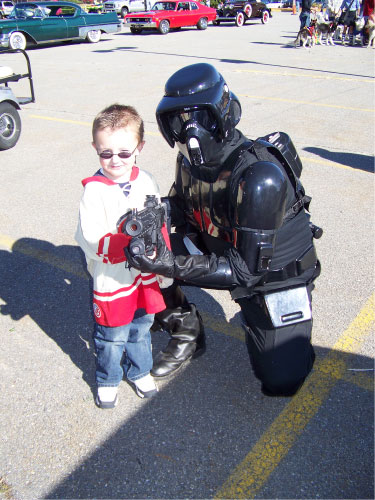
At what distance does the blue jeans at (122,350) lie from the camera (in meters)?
2.33

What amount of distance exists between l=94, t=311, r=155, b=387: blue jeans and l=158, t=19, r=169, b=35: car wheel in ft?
69.7

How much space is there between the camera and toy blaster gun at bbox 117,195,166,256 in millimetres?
1808

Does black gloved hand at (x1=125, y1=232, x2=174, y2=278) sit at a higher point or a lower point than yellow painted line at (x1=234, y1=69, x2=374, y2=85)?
higher

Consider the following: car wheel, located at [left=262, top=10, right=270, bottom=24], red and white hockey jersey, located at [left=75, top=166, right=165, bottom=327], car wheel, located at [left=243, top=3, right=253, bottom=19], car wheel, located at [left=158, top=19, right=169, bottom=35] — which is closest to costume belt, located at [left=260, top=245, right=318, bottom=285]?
red and white hockey jersey, located at [left=75, top=166, right=165, bottom=327]

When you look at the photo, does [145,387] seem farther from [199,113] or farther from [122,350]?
[199,113]

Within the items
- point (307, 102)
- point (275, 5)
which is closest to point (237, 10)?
point (307, 102)

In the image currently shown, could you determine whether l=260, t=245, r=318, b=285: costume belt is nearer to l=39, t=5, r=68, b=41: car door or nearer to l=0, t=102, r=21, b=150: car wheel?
l=0, t=102, r=21, b=150: car wheel

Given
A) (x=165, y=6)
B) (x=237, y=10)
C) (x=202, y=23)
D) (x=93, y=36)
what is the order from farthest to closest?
(x=237, y=10) < (x=202, y=23) < (x=165, y=6) < (x=93, y=36)

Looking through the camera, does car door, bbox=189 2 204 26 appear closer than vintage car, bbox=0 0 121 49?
No

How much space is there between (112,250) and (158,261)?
248 millimetres

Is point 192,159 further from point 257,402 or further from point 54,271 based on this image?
point 54,271

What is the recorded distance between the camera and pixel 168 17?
69.3 feet

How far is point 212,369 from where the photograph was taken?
108 inches

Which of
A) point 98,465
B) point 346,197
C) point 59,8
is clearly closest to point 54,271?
point 98,465
